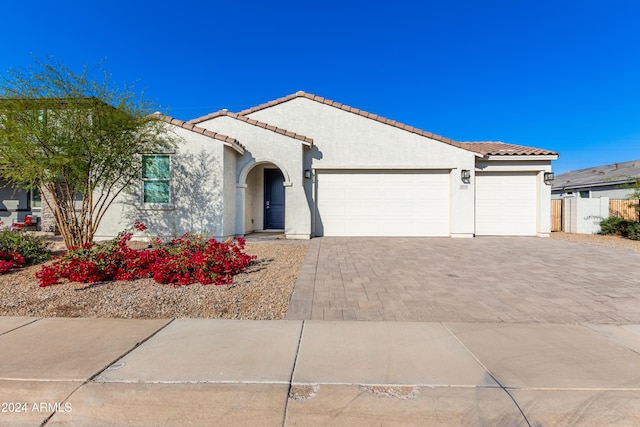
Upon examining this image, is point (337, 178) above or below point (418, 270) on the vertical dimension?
above

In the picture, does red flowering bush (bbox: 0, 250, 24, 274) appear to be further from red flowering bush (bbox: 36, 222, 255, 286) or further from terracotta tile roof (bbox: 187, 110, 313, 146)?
terracotta tile roof (bbox: 187, 110, 313, 146)

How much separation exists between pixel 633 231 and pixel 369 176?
10.5 meters

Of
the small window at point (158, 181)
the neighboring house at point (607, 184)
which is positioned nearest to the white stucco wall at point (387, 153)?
the small window at point (158, 181)

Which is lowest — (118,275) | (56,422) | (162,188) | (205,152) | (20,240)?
(56,422)

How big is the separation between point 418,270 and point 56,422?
5709 mm

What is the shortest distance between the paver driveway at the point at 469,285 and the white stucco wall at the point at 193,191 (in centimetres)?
351

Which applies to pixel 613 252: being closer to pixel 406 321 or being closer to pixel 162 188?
pixel 406 321

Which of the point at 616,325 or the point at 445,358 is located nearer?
the point at 445,358

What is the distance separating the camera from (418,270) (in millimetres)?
6203

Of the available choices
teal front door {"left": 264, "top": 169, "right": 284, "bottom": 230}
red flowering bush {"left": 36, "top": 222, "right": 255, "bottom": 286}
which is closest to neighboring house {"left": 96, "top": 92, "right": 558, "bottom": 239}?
teal front door {"left": 264, "top": 169, "right": 284, "bottom": 230}

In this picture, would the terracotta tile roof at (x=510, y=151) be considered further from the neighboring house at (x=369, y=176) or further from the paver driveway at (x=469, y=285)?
the paver driveway at (x=469, y=285)

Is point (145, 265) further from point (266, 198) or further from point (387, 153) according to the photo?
point (387, 153)

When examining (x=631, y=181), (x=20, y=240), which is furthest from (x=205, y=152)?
(x=631, y=181)

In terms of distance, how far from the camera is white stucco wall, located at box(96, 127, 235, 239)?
368 inches
